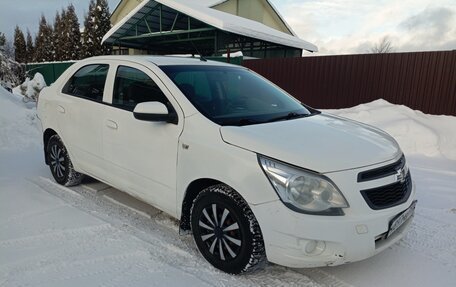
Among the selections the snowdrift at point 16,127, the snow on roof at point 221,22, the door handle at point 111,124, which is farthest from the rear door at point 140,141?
the snow on roof at point 221,22

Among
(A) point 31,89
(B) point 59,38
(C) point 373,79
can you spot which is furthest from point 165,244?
(B) point 59,38

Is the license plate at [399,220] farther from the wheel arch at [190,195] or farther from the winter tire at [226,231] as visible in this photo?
the wheel arch at [190,195]

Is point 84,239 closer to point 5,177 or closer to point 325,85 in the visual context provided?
point 5,177

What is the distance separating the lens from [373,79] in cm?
1028

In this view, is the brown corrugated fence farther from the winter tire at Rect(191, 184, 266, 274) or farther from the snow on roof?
the winter tire at Rect(191, 184, 266, 274)

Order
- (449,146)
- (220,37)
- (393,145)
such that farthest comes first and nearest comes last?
1. (220,37)
2. (449,146)
3. (393,145)

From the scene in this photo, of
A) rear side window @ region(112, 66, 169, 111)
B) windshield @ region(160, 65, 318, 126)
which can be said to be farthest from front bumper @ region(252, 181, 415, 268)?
rear side window @ region(112, 66, 169, 111)

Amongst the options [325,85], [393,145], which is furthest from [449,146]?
[325,85]

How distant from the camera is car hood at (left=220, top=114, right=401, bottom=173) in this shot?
2527 millimetres

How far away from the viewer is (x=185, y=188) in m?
3.07

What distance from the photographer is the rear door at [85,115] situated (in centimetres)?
402

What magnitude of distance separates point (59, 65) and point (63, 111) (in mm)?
20931

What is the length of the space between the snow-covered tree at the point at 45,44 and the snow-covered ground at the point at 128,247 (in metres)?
41.5

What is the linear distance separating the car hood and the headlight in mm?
74
